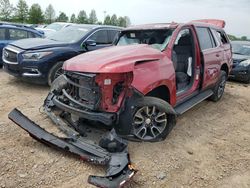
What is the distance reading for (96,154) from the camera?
3.63 meters

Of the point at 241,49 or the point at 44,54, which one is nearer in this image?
the point at 44,54

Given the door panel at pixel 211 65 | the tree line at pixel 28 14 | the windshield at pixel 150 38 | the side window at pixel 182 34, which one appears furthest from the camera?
the tree line at pixel 28 14

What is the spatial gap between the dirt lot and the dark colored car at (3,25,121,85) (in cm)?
123

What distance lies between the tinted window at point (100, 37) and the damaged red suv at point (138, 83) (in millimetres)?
2226

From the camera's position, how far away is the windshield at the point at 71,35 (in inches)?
305

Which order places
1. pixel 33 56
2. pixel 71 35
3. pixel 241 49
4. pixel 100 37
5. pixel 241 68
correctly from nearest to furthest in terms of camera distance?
pixel 33 56, pixel 71 35, pixel 100 37, pixel 241 68, pixel 241 49

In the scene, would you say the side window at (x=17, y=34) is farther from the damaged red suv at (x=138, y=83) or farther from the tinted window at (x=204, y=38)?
the tinted window at (x=204, y=38)

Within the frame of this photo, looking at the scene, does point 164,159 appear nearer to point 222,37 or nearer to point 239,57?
point 222,37

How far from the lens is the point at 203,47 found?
19.6 feet

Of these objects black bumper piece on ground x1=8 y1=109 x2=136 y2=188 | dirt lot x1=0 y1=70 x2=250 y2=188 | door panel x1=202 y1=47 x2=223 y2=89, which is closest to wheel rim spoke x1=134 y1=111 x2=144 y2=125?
dirt lot x1=0 y1=70 x2=250 y2=188

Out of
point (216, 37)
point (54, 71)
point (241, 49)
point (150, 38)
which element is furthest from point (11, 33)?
point (241, 49)

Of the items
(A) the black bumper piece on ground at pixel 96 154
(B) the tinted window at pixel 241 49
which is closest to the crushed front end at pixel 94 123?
(A) the black bumper piece on ground at pixel 96 154

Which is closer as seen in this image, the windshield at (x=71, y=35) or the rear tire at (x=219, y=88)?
the rear tire at (x=219, y=88)

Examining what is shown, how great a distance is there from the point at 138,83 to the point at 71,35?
14.7 feet
